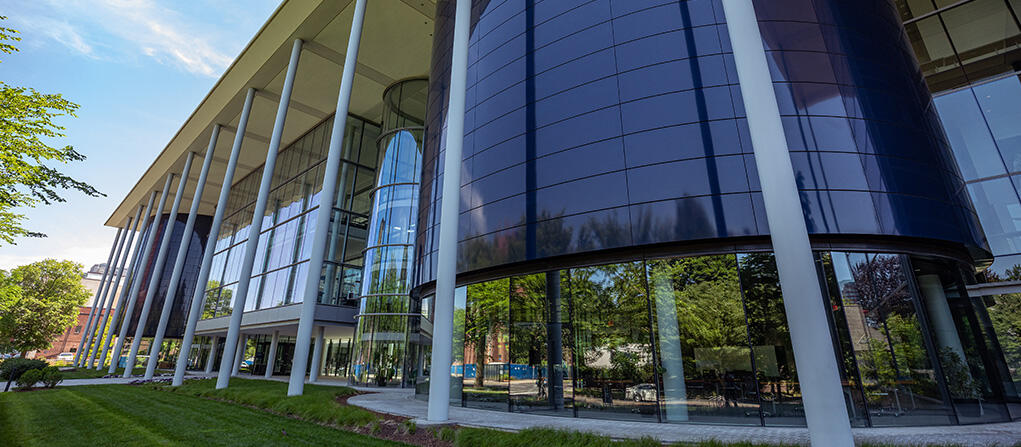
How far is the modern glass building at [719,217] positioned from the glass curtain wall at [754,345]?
0.17 ft

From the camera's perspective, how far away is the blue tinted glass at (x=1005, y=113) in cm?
1658

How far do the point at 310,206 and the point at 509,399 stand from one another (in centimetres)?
2435

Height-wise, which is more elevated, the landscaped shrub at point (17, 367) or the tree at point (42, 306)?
the tree at point (42, 306)

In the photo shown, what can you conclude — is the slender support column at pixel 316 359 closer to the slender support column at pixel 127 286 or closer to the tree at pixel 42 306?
the slender support column at pixel 127 286

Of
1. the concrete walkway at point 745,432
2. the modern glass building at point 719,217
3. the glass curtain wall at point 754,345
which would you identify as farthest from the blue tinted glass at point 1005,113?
the concrete walkway at point 745,432

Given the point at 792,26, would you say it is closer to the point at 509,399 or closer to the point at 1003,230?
the point at 1003,230

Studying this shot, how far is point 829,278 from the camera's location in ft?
34.4

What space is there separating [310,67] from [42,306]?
4354 cm

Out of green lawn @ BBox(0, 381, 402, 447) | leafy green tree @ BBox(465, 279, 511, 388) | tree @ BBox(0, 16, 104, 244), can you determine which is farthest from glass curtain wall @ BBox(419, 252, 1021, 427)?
tree @ BBox(0, 16, 104, 244)

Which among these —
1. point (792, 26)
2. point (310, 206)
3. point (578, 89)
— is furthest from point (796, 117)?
point (310, 206)

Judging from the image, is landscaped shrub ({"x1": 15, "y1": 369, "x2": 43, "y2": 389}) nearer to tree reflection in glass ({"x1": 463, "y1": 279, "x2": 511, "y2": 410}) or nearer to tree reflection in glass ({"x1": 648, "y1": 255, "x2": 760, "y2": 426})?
tree reflection in glass ({"x1": 463, "y1": 279, "x2": 511, "y2": 410})

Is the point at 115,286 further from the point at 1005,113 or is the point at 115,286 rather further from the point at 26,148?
the point at 1005,113

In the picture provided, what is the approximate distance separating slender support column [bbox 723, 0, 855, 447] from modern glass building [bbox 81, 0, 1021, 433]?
0.04 metres

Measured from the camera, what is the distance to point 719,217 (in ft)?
35.4
